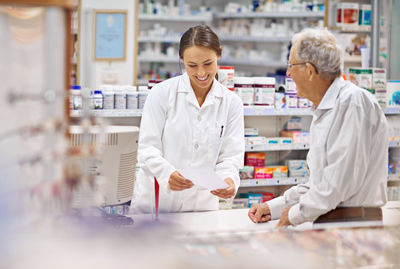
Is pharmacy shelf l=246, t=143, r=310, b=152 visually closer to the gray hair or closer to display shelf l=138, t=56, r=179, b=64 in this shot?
the gray hair

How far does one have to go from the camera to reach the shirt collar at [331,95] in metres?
2.05

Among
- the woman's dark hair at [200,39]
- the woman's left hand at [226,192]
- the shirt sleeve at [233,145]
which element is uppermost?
the woman's dark hair at [200,39]

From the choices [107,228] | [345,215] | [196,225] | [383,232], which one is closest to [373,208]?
[345,215]

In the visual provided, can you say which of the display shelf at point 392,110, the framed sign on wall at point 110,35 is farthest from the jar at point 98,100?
the framed sign on wall at point 110,35

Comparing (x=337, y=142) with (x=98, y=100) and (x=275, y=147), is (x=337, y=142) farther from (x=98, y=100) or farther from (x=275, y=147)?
(x=275, y=147)

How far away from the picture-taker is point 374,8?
6734mm

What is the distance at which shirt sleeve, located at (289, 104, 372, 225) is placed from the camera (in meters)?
1.96

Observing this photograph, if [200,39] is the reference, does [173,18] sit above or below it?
above

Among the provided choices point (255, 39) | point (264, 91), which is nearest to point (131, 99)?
point (264, 91)

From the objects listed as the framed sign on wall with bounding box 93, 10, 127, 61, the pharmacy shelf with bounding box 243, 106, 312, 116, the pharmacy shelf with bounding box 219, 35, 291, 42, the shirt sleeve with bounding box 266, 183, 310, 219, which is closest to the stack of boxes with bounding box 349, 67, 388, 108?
the pharmacy shelf with bounding box 243, 106, 312, 116

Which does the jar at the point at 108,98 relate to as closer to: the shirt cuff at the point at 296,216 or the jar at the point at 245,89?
the jar at the point at 245,89

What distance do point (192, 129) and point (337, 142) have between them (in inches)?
40.8

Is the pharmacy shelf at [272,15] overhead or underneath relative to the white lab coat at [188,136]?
overhead

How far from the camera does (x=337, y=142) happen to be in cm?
198
